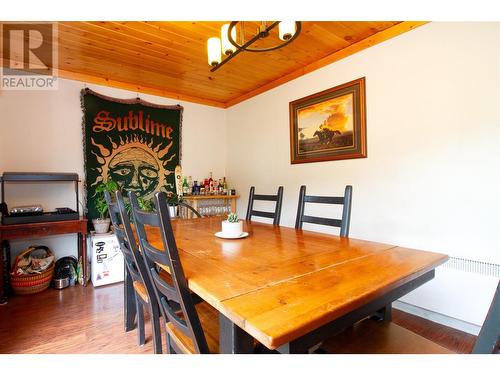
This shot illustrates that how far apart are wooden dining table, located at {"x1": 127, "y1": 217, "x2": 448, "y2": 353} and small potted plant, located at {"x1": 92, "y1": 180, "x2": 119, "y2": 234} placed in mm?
1969

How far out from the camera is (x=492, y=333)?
49 cm

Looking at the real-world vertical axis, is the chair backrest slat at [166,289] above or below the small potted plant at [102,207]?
below

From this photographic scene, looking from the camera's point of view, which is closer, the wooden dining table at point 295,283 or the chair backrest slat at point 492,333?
the chair backrest slat at point 492,333

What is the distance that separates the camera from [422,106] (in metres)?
2.03

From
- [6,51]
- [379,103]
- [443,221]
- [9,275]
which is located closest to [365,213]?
[443,221]

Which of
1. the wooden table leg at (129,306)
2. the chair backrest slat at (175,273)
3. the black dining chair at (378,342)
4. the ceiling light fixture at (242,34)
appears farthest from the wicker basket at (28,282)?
the black dining chair at (378,342)

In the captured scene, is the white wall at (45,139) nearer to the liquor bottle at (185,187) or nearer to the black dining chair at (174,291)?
the liquor bottle at (185,187)

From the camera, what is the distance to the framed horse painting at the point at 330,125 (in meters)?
2.43

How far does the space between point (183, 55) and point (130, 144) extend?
4.51 feet

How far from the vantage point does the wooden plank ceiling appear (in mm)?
2145

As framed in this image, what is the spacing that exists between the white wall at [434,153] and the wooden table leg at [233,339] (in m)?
1.87

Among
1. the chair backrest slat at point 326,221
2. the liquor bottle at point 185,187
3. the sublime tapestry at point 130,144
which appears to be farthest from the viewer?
the liquor bottle at point 185,187

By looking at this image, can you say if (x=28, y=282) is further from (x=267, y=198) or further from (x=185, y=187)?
(x=267, y=198)
